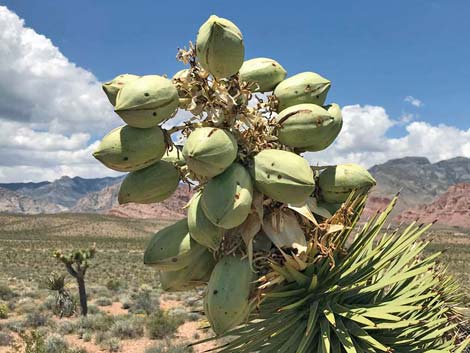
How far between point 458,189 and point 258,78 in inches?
6852

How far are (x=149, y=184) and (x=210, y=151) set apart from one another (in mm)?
360

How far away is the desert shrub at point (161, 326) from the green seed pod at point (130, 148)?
16.3 metres

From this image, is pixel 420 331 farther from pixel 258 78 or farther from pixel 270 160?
pixel 258 78

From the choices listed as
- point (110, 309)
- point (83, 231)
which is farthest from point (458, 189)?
point (110, 309)

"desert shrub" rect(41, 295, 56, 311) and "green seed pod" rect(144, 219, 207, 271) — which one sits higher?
"green seed pod" rect(144, 219, 207, 271)

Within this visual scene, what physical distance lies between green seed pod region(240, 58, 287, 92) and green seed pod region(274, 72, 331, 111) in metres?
Answer: 0.08

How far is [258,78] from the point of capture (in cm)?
223

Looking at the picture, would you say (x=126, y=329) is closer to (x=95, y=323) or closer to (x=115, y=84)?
(x=95, y=323)

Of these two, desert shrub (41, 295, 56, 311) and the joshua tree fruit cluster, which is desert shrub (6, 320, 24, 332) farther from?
the joshua tree fruit cluster

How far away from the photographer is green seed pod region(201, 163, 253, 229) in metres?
1.77

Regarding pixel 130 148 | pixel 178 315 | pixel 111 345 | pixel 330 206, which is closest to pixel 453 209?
pixel 178 315

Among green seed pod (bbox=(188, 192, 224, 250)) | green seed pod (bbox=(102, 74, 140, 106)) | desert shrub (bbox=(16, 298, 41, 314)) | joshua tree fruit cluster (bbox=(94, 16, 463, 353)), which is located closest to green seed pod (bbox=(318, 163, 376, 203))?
joshua tree fruit cluster (bbox=(94, 16, 463, 353))

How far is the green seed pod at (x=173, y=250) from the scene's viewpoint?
1.98 meters

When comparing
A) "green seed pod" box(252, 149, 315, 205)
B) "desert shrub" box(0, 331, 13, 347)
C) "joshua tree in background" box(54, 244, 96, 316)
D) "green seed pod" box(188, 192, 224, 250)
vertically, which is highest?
"green seed pod" box(252, 149, 315, 205)
